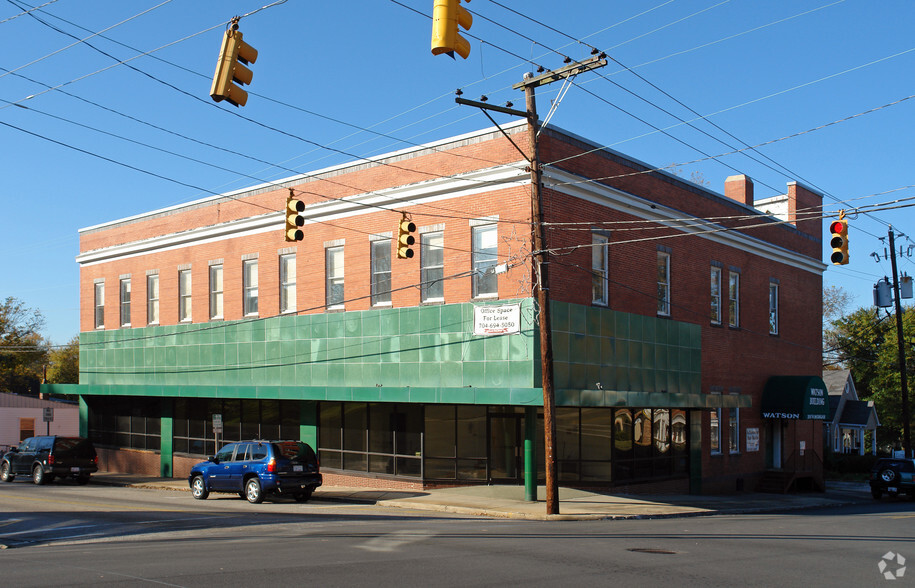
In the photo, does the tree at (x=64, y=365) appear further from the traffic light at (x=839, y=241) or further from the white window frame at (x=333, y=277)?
the traffic light at (x=839, y=241)

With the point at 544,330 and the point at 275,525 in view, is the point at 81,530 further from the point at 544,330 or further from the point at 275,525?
the point at 544,330

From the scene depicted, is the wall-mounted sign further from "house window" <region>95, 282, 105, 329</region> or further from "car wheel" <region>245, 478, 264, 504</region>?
"house window" <region>95, 282, 105, 329</region>

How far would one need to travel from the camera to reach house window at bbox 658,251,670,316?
2856 centimetres

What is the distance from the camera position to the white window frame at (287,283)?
30203 mm

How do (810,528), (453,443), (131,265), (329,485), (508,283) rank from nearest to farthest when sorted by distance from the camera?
1. (810,528)
2. (508,283)
3. (453,443)
4. (329,485)
5. (131,265)

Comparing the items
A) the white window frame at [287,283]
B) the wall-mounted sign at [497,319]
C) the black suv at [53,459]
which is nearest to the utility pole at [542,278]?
the wall-mounted sign at [497,319]

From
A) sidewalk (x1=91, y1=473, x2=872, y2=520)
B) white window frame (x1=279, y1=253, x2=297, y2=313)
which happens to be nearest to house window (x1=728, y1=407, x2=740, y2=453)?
sidewalk (x1=91, y1=473, x2=872, y2=520)

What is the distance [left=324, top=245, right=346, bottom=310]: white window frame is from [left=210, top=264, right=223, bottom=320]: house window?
6165 millimetres

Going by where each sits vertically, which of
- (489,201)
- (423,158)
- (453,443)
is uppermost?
(423,158)

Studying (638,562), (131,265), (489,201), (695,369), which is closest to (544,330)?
(489,201)

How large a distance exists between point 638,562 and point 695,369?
18.0 m

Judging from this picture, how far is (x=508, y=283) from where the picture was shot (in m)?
23.7

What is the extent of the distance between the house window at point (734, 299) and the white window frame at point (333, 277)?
14916 mm

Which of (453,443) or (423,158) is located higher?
(423,158)
